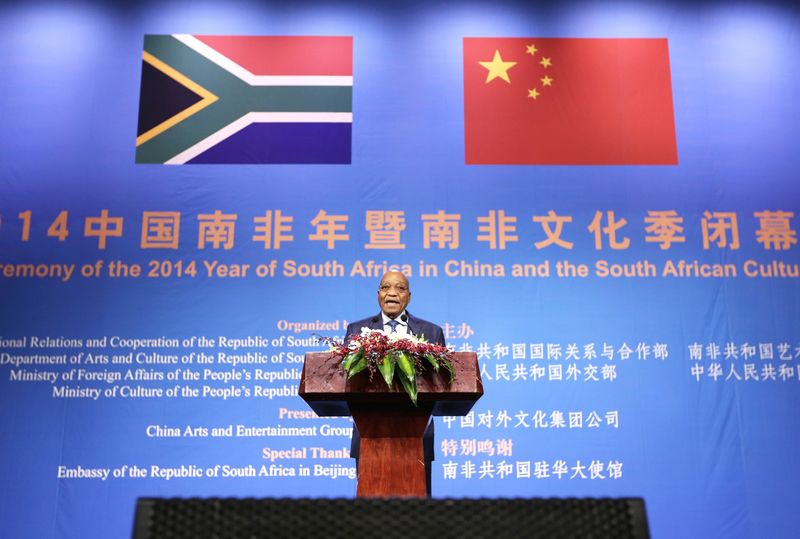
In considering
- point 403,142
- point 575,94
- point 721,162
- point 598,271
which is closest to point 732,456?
point 598,271

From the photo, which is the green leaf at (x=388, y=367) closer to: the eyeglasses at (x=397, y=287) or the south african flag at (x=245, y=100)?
the eyeglasses at (x=397, y=287)

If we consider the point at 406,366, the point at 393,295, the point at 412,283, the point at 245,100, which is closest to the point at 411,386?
the point at 406,366

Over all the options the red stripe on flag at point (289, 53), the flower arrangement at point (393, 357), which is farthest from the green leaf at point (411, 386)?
the red stripe on flag at point (289, 53)

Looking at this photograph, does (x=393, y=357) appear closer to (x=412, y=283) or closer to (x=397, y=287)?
(x=397, y=287)

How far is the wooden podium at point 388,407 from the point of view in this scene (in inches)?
91.1

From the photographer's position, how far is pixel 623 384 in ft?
14.9

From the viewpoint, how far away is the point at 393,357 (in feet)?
7.46

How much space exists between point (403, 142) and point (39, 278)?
2.42 metres

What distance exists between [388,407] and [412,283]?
90.4 inches

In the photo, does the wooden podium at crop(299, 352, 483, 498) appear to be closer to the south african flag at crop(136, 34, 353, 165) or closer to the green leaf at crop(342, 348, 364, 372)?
the green leaf at crop(342, 348, 364, 372)

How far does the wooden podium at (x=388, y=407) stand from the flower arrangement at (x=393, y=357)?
0.13 ft

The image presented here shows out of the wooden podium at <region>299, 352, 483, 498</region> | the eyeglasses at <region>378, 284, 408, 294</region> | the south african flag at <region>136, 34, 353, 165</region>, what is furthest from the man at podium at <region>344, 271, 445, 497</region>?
the south african flag at <region>136, 34, 353, 165</region>

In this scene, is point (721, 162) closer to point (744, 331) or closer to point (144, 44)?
point (744, 331)

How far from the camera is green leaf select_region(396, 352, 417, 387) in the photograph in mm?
2234
